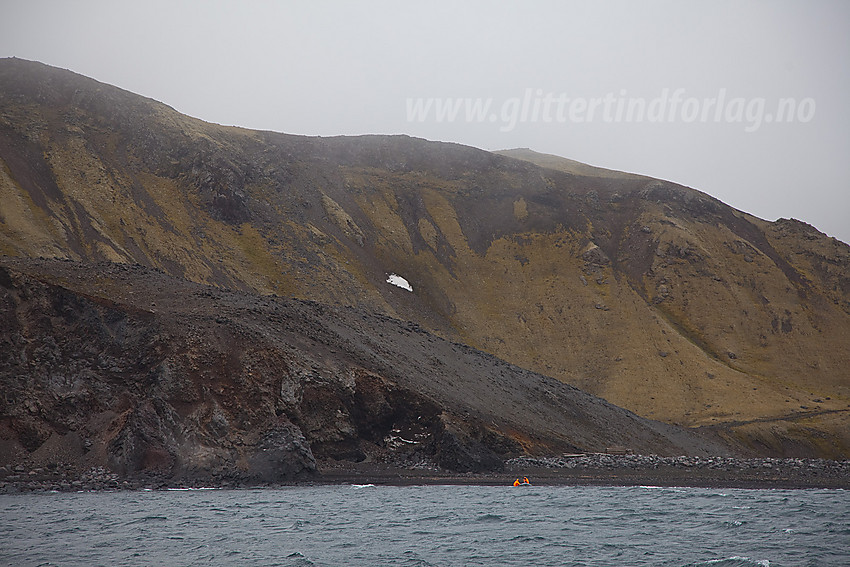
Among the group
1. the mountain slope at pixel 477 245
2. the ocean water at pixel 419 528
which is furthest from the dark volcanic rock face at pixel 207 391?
the mountain slope at pixel 477 245

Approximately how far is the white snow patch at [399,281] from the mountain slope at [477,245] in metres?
1.17

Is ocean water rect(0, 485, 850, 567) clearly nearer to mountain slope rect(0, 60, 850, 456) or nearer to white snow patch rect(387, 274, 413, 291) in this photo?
mountain slope rect(0, 60, 850, 456)

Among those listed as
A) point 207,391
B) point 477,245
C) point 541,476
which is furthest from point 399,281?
point 207,391

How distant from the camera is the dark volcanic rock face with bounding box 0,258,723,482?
33.6 m

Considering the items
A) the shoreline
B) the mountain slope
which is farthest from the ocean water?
the mountain slope

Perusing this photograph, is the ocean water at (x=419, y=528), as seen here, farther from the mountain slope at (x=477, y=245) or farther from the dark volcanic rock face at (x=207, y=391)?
the mountain slope at (x=477, y=245)

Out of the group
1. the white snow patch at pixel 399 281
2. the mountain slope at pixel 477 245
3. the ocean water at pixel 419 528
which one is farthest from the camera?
the white snow patch at pixel 399 281

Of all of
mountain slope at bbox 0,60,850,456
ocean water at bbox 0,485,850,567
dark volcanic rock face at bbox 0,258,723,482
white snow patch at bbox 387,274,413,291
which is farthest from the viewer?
white snow patch at bbox 387,274,413,291

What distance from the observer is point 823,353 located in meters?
85.8

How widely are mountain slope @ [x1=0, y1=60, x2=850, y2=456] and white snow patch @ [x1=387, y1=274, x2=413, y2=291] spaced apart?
1171 millimetres

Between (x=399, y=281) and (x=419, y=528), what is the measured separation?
62.7m

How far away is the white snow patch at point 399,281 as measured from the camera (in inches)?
3344

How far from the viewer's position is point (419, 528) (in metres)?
23.5

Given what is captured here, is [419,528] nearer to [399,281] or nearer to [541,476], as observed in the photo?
[541,476]
